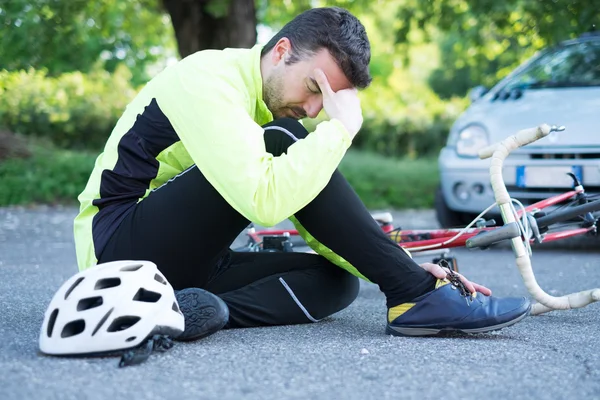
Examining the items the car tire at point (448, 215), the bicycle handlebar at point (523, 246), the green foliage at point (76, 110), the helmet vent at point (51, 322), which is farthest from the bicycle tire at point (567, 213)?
the green foliage at point (76, 110)

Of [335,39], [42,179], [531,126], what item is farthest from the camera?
[42,179]

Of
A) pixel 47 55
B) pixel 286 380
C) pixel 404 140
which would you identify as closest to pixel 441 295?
pixel 286 380

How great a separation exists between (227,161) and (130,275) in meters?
0.51

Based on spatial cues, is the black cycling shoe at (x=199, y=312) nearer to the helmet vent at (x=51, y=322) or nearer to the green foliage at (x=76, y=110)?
the helmet vent at (x=51, y=322)

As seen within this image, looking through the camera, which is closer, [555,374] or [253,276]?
[555,374]

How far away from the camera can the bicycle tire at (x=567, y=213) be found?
4.18 m

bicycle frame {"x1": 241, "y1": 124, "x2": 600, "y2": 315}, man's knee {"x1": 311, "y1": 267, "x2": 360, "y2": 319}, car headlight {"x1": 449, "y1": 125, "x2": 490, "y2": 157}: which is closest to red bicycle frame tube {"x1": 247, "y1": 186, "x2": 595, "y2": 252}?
bicycle frame {"x1": 241, "y1": 124, "x2": 600, "y2": 315}

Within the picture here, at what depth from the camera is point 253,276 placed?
378 cm

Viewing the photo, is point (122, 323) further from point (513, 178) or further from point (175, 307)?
point (513, 178)

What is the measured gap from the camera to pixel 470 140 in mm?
7238

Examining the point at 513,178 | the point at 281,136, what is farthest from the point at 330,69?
the point at 513,178

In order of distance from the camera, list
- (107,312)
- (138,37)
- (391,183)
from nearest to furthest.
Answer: (107,312)
(391,183)
(138,37)

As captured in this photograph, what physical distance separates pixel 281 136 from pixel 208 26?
27.7 feet

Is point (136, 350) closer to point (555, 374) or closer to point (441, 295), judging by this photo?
point (441, 295)
